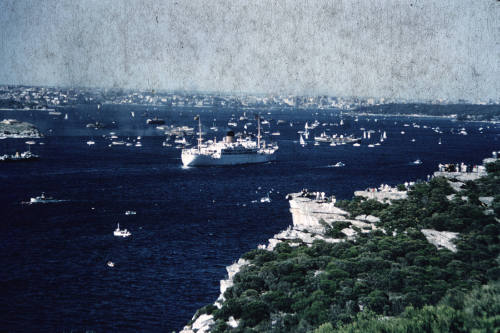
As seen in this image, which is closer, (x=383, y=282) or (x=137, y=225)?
(x=383, y=282)

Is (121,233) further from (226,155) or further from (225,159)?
(226,155)

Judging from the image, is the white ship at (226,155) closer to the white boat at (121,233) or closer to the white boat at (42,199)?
the white boat at (42,199)

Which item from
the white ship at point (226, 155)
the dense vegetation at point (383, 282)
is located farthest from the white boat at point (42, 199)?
the dense vegetation at point (383, 282)

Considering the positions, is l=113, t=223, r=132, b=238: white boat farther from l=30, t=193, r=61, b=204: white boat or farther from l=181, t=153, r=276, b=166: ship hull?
l=181, t=153, r=276, b=166: ship hull

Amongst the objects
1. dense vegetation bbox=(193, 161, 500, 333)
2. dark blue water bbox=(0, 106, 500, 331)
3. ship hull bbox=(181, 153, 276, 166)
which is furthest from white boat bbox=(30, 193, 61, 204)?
dense vegetation bbox=(193, 161, 500, 333)

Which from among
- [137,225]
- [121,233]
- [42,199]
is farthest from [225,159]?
[121,233]

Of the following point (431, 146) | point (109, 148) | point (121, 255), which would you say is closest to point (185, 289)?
point (121, 255)
